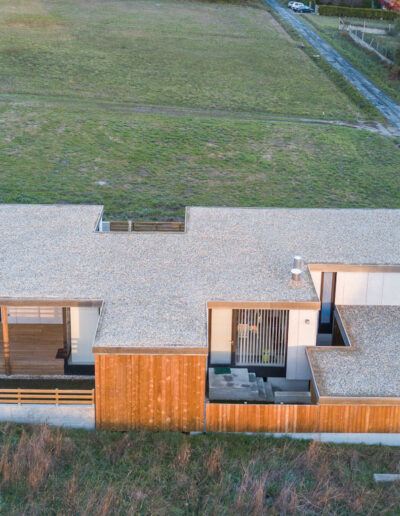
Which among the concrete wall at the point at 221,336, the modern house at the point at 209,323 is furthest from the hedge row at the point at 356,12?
the concrete wall at the point at 221,336

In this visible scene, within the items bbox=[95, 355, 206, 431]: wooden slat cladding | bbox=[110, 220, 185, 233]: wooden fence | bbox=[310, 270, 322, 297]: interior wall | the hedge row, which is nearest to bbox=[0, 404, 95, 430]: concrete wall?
bbox=[95, 355, 206, 431]: wooden slat cladding

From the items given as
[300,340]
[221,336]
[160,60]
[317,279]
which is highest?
[160,60]

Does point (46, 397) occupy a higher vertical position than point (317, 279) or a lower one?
lower

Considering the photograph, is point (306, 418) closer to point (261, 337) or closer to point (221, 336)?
point (261, 337)

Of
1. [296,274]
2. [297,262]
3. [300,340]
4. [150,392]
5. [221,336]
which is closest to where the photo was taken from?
[150,392]

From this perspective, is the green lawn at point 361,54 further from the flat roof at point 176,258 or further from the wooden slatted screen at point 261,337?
the wooden slatted screen at point 261,337

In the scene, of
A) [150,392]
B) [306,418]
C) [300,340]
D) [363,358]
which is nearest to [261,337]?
[300,340]

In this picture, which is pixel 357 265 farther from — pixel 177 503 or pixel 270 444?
pixel 177 503
